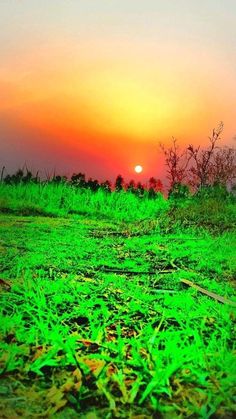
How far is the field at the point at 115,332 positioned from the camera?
168 centimetres

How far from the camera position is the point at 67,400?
5.49ft

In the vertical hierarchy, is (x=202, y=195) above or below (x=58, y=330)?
above

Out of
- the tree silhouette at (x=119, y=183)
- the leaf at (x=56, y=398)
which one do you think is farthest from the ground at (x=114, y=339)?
the tree silhouette at (x=119, y=183)

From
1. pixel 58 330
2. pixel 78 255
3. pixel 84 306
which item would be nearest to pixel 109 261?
pixel 78 255

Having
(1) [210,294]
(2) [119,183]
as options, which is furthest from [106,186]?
(1) [210,294]

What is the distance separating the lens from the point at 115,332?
2.33m

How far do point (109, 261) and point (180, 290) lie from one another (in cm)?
121

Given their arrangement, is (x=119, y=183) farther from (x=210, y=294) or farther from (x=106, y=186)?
(x=210, y=294)

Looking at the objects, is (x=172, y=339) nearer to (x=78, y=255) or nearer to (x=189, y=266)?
(x=189, y=266)

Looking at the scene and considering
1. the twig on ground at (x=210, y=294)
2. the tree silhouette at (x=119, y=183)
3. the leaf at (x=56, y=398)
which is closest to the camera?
the leaf at (x=56, y=398)

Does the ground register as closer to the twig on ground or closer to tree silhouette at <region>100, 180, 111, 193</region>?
the twig on ground

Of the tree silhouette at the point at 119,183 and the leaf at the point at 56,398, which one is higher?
the tree silhouette at the point at 119,183

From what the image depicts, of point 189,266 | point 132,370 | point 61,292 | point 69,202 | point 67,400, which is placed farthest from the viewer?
point 69,202

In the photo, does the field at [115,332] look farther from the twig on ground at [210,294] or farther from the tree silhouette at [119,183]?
the tree silhouette at [119,183]
